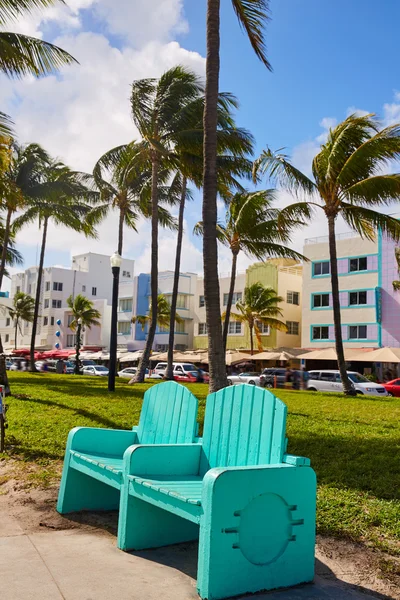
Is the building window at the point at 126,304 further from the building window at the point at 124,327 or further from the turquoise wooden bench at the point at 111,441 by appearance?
the turquoise wooden bench at the point at 111,441

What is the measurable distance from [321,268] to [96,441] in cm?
4298

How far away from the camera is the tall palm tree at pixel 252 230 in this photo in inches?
1153

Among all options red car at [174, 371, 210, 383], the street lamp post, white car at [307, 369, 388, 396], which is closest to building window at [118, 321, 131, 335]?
red car at [174, 371, 210, 383]

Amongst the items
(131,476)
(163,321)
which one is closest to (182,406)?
(131,476)

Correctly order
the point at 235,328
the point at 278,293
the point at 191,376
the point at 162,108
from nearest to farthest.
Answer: the point at 162,108 → the point at 191,376 → the point at 278,293 → the point at 235,328

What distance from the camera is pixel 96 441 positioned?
18.2 ft

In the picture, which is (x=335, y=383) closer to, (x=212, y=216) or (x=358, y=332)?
(x=358, y=332)

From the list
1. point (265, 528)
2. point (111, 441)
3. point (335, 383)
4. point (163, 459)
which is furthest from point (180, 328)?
point (265, 528)

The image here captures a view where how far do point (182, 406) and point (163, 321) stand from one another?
5160 cm

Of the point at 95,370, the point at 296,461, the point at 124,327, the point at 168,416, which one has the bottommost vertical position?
the point at 95,370

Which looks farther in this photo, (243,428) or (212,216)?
(212,216)

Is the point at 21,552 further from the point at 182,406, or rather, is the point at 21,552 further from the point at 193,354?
the point at 193,354

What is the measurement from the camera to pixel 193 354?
172 ft

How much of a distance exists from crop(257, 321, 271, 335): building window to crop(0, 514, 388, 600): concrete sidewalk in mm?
47864
